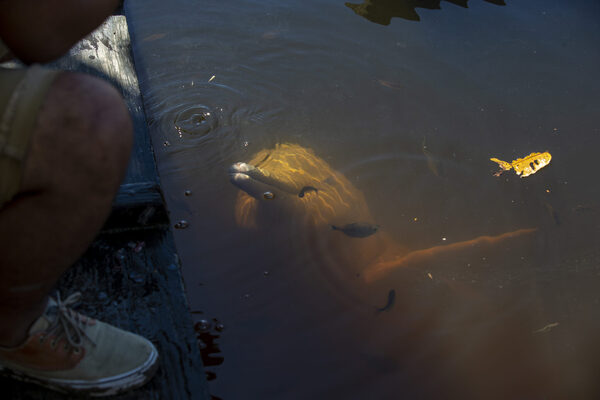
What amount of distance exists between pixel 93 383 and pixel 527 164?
3.00m

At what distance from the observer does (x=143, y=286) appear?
1.71 metres

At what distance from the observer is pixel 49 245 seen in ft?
3.92

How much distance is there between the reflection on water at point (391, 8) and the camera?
15.9 feet

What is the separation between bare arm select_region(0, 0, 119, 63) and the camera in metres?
1.27

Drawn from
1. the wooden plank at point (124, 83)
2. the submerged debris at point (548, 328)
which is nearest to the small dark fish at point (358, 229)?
the submerged debris at point (548, 328)

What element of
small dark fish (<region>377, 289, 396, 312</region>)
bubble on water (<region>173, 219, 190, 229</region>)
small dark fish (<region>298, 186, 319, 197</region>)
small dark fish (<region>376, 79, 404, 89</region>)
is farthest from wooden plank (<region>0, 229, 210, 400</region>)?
small dark fish (<region>376, 79, 404, 89</region>)

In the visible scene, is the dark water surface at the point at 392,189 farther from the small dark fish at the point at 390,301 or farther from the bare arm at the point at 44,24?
the bare arm at the point at 44,24

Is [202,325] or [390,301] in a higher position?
[202,325]

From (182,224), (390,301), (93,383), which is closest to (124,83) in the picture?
(182,224)

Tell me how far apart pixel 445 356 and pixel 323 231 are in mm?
958

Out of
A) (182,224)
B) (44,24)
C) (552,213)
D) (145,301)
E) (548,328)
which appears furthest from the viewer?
(552,213)

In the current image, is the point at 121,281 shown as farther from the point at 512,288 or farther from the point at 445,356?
the point at 512,288

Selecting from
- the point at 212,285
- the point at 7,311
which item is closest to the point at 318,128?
the point at 212,285

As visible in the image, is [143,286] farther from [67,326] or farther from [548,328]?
[548,328]
